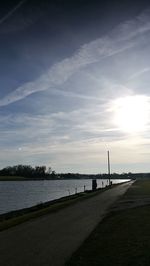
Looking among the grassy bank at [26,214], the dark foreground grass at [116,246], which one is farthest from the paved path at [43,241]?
the grassy bank at [26,214]

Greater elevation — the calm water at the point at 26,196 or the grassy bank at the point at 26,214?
the calm water at the point at 26,196

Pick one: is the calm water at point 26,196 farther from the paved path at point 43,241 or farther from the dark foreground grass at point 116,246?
the dark foreground grass at point 116,246

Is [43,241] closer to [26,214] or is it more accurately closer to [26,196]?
[26,214]

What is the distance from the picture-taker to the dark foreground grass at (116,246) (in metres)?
10.0

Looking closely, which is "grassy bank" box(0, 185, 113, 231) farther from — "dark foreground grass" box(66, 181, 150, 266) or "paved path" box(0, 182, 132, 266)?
"dark foreground grass" box(66, 181, 150, 266)

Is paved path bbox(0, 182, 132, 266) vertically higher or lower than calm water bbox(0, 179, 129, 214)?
lower

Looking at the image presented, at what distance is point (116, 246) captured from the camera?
1199 centimetres

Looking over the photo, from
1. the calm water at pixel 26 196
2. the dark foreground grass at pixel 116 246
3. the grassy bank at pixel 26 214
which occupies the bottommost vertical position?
the dark foreground grass at pixel 116 246

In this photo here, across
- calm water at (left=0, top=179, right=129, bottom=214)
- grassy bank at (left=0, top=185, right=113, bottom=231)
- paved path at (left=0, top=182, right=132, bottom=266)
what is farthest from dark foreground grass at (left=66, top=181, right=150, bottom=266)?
calm water at (left=0, top=179, right=129, bottom=214)

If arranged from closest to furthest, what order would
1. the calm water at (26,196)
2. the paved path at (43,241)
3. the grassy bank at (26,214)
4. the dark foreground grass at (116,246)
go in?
the dark foreground grass at (116,246)
the paved path at (43,241)
the grassy bank at (26,214)
the calm water at (26,196)

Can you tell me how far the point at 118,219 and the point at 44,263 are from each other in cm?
916

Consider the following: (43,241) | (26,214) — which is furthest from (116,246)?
(26,214)

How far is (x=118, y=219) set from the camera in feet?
61.2

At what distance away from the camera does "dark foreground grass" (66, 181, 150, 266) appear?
1002 centimetres
